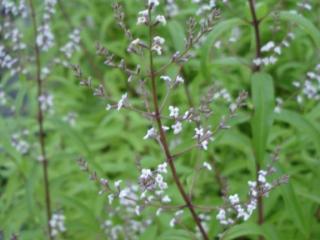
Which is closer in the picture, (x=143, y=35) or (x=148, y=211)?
(x=148, y=211)

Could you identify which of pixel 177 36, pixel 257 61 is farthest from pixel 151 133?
pixel 177 36

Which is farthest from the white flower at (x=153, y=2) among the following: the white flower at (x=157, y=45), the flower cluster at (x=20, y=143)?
the flower cluster at (x=20, y=143)

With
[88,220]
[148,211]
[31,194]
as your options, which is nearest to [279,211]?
[148,211]

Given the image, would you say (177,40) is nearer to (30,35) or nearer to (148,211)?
(148,211)

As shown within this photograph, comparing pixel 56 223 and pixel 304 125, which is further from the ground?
pixel 56 223

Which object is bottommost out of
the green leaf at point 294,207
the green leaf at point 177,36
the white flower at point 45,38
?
the green leaf at point 294,207

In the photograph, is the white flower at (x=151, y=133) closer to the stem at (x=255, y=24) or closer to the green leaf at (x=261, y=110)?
the green leaf at (x=261, y=110)

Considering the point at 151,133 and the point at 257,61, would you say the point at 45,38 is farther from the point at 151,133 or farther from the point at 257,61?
the point at 151,133

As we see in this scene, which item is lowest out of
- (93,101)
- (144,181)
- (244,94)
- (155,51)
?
(144,181)
